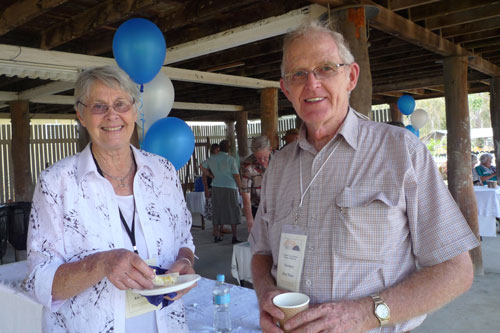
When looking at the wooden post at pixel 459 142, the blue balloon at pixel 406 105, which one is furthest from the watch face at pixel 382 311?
the blue balloon at pixel 406 105

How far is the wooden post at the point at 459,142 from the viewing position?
5.61m

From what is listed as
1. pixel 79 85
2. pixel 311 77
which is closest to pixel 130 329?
pixel 79 85

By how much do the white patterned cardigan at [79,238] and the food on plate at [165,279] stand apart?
0.62 ft

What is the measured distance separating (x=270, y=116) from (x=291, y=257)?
5.83 meters

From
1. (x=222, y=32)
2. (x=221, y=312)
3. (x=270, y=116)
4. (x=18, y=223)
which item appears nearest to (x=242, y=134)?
(x=270, y=116)

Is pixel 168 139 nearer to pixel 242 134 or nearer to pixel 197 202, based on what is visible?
pixel 197 202

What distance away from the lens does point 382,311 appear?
1113 mm

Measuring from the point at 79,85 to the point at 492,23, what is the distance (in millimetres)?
5293

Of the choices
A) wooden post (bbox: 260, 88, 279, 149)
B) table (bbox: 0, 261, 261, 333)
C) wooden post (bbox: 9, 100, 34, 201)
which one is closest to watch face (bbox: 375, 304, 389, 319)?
table (bbox: 0, 261, 261, 333)

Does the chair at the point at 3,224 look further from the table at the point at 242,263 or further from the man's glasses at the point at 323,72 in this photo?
the man's glasses at the point at 323,72

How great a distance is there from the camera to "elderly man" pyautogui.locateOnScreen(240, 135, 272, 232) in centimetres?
483

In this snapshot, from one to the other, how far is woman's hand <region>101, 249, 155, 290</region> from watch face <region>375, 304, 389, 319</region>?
2.46 feet

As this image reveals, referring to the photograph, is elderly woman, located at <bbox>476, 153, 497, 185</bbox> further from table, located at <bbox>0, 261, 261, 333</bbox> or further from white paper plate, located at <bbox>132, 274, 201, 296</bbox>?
white paper plate, located at <bbox>132, 274, 201, 296</bbox>

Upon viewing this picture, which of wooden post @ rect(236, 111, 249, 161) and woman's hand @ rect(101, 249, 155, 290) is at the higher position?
wooden post @ rect(236, 111, 249, 161)
